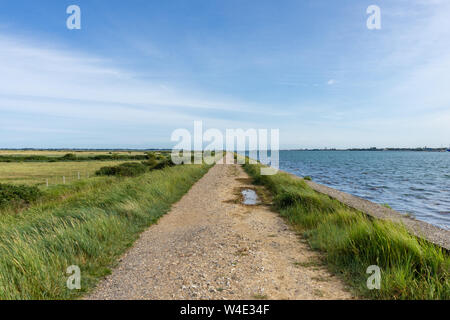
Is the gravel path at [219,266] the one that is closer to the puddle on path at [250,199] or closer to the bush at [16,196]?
the puddle on path at [250,199]

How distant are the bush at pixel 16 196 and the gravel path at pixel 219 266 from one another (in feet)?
26.1

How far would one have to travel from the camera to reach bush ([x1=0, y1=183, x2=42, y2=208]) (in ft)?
36.6

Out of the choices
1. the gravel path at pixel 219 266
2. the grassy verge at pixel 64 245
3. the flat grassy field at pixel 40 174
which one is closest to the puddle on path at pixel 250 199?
the gravel path at pixel 219 266

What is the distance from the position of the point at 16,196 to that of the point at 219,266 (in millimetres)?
12141

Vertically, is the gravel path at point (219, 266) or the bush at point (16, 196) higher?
the bush at point (16, 196)

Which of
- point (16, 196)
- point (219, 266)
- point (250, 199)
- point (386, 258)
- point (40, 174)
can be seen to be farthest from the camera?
point (40, 174)

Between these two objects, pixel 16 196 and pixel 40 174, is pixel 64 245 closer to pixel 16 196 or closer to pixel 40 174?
pixel 16 196

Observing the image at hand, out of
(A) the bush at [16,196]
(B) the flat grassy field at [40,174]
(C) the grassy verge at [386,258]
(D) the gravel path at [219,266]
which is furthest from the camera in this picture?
(B) the flat grassy field at [40,174]

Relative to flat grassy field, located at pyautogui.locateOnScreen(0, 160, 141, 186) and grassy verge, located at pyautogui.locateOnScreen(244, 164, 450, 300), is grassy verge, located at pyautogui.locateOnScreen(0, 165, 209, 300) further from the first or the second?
flat grassy field, located at pyautogui.locateOnScreen(0, 160, 141, 186)

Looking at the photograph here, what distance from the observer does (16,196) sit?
38.8 feet

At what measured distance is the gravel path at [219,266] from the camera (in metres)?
4.14

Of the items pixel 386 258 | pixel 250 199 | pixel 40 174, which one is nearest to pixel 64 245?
pixel 386 258

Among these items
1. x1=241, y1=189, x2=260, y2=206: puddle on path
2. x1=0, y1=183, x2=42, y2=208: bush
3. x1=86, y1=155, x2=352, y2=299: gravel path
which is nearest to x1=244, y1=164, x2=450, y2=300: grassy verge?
x1=86, y1=155, x2=352, y2=299: gravel path

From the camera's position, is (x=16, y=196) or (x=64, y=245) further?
(x=16, y=196)
